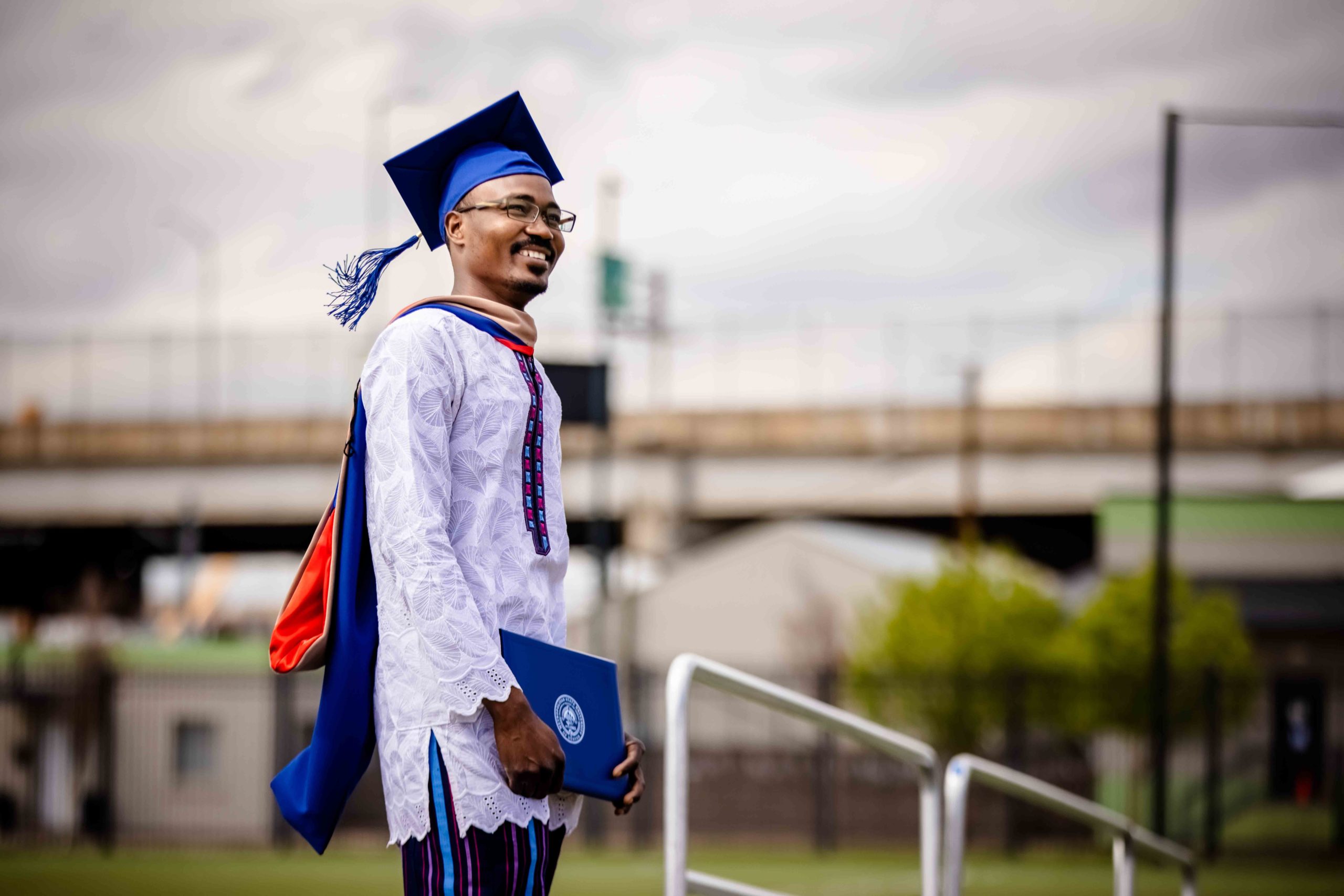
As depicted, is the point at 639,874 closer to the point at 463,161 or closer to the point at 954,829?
the point at 954,829

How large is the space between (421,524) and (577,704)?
375 mm

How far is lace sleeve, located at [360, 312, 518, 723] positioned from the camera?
2.27m

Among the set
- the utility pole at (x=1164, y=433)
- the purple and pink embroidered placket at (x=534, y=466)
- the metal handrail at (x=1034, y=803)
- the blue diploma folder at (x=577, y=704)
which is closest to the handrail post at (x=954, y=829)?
the metal handrail at (x=1034, y=803)

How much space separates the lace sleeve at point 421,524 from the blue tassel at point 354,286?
0.38 metres

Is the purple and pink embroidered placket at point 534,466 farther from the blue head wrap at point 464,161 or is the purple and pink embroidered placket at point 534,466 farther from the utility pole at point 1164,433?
the utility pole at point 1164,433

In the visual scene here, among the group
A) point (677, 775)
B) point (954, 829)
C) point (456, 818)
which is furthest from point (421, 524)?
point (954, 829)

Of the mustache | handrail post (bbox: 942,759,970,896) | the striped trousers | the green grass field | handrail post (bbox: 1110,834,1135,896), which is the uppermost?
the mustache

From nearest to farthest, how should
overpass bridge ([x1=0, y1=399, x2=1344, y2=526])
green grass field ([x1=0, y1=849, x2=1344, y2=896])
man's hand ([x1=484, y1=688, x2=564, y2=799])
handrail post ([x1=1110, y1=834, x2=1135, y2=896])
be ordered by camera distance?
man's hand ([x1=484, y1=688, x2=564, y2=799]) → handrail post ([x1=1110, y1=834, x2=1135, y2=896]) → green grass field ([x1=0, y1=849, x2=1344, y2=896]) → overpass bridge ([x1=0, y1=399, x2=1344, y2=526])

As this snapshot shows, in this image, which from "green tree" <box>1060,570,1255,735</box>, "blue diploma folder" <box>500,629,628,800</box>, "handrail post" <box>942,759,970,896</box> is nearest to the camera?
"blue diploma folder" <box>500,629,628,800</box>

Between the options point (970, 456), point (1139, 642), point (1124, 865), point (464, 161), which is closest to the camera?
point (464, 161)

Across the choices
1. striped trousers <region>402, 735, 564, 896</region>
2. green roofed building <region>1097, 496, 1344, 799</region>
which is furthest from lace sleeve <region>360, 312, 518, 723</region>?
green roofed building <region>1097, 496, 1344, 799</region>

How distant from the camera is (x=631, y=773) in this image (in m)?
2.51

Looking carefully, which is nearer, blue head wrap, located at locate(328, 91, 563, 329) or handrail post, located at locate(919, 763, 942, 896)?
blue head wrap, located at locate(328, 91, 563, 329)

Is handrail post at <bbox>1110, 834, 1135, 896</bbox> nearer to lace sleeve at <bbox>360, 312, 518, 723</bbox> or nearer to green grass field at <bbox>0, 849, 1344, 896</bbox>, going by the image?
lace sleeve at <bbox>360, 312, 518, 723</bbox>
